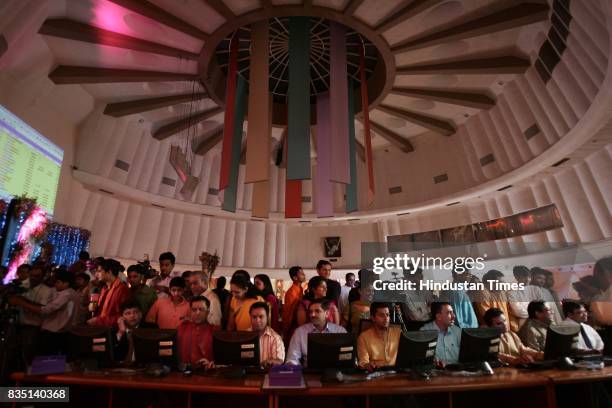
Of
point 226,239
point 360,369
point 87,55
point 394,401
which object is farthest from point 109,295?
point 226,239

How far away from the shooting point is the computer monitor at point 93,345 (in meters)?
2.77

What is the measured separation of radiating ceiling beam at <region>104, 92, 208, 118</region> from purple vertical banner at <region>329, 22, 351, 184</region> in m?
3.40

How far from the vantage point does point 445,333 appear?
3.59 metres

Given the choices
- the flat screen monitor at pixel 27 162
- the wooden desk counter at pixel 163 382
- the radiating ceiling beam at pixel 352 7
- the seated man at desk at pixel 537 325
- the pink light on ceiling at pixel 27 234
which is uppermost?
the radiating ceiling beam at pixel 352 7

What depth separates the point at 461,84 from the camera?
26.2 ft

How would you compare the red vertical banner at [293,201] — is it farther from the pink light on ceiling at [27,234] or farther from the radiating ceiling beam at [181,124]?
the pink light on ceiling at [27,234]

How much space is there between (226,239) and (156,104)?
5035mm

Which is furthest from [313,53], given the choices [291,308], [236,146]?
[291,308]

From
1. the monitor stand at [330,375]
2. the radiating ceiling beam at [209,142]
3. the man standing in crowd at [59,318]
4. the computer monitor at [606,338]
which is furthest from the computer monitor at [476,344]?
the radiating ceiling beam at [209,142]

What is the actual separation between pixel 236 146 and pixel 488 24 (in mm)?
5315

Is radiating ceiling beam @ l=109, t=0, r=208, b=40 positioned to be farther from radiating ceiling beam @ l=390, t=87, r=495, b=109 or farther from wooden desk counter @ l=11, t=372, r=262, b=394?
wooden desk counter @ l=11, t=372, r=262, b=394

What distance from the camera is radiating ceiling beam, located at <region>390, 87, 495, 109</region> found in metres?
8.08

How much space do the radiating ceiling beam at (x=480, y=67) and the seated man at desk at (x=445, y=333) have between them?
539cm

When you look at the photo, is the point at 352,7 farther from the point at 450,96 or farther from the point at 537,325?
the point at 537,325
